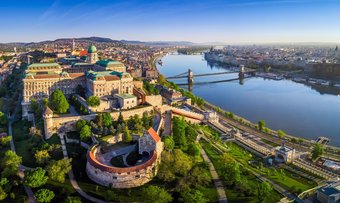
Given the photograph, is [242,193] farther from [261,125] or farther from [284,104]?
[284,104]

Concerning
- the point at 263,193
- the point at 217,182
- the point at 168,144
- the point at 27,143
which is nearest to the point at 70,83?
the point at 27,143

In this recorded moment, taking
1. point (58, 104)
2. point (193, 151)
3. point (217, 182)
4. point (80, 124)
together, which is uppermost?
point (58, 104)

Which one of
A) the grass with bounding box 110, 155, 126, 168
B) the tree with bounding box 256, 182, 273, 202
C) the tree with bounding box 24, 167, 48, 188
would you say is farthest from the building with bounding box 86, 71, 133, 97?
the tree with bounding box 256, 182, 273, 202

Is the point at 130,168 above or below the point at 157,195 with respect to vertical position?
above

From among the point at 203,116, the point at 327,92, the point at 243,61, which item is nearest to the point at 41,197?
the point at 203,116

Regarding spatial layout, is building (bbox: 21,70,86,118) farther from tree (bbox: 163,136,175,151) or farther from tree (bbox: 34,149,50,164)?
tree (bbox: 163,136,175,151)

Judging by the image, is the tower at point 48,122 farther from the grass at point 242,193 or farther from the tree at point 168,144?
the grass at point 242,193
